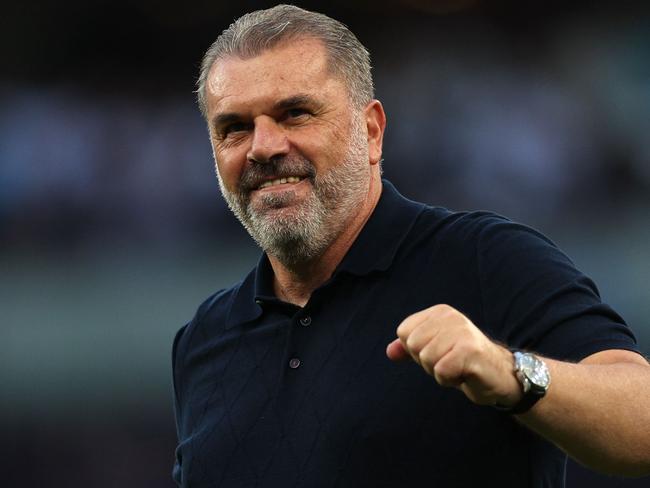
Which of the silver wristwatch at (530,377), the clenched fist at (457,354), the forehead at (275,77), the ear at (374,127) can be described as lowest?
the silver wristwatch at (530,377)

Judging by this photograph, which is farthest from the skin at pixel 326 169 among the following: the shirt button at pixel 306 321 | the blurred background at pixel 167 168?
the blurred background at pixel 167 168

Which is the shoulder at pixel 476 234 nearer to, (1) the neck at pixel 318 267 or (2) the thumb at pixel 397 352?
(1) the neck at pixel 318 267

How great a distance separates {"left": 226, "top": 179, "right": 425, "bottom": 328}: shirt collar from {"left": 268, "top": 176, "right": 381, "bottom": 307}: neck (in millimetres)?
35

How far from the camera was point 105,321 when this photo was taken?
5855mm

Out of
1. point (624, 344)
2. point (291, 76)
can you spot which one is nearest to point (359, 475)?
point (624, 344)

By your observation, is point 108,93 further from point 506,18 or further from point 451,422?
point 451,422

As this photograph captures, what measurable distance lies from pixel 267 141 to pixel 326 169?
139 millimetres

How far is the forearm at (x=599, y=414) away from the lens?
1.59 metres

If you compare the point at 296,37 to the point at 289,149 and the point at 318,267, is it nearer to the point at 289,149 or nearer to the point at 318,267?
the point at 289,149

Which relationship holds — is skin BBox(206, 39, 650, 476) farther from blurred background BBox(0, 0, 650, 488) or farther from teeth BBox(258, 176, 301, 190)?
blurred background BBox(0, 0, 650, 488)

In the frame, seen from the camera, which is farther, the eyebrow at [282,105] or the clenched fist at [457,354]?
the eyebrow at [282,105]

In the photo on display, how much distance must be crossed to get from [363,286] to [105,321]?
3.92m

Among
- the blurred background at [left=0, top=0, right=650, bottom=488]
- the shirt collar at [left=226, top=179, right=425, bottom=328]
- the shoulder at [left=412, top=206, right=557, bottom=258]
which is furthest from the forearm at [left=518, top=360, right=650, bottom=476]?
the blurred background at [left=0, top=0, right=650, bottom=488]

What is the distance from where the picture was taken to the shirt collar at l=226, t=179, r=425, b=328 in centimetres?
218
